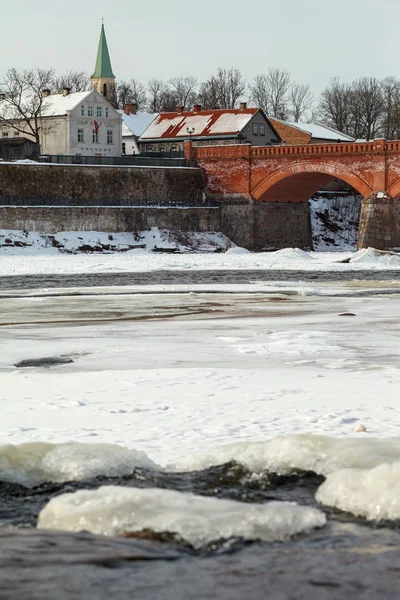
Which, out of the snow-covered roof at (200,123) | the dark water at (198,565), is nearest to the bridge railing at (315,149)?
the snow-covered roof at (200,123)

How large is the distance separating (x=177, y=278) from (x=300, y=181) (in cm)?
2571

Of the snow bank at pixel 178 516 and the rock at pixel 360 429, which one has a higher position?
the rock at pixel 360 429

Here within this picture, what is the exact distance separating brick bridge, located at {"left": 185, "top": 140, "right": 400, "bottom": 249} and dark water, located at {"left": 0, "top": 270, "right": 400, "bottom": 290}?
15414 mm

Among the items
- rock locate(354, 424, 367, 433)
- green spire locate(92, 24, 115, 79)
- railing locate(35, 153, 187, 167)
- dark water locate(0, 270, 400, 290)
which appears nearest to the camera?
rock locate(354, 424, 367, 433)

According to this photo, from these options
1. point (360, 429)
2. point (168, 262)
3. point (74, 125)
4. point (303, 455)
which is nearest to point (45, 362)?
point (360, 429)

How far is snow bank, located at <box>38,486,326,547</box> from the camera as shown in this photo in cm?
589

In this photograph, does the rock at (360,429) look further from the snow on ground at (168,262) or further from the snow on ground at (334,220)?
the snow on ground at (334,220)

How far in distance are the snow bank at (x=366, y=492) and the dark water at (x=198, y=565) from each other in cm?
15

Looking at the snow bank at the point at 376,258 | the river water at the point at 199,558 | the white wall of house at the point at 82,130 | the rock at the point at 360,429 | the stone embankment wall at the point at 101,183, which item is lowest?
the snow bank at the point at 376,258

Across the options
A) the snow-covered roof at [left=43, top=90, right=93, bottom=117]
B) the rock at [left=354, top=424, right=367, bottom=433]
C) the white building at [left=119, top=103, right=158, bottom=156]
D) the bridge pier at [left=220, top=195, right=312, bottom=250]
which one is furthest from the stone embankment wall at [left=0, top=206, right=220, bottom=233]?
the rock at [left=354, top=424, right=367, bottom=433]

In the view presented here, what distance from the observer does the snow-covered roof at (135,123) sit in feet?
274

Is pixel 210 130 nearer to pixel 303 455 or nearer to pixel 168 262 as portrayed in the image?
pixel 168 262

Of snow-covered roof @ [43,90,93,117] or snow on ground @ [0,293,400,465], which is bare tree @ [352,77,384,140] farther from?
snow on ground @ [0,293,400,465]

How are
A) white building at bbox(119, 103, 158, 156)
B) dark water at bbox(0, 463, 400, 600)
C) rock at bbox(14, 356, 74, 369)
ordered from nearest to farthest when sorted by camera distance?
dark water at bbox(0, 463, 400, 600)
rock at bbox(14, 356, 74, 369)
white building at bbox(119, 103, 158, 156)
